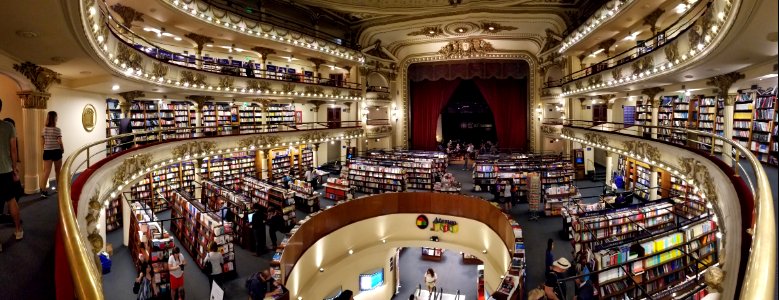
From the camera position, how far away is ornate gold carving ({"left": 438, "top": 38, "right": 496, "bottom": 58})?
62.8 feet

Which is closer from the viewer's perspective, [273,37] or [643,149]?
[643,149]

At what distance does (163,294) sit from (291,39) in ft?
34.3

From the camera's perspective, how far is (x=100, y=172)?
5.38m

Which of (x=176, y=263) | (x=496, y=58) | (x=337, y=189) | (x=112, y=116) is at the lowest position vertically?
(x=176, y=263)

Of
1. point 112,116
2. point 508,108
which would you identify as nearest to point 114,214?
point 112,116

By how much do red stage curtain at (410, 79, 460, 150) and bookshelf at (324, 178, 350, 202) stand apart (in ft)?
33.2

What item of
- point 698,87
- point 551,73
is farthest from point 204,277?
point 551,73

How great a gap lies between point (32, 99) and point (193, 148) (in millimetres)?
4144

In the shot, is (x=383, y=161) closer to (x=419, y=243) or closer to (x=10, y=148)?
(x=419, y=243)

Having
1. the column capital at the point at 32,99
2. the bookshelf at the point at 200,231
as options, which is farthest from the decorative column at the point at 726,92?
the column capital at the point at 32,99

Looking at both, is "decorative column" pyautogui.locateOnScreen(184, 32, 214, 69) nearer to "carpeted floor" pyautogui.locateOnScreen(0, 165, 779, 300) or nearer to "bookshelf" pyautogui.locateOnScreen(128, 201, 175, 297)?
"bookshelf" pyautogui.locateOnScreen(128, 201, 175, 297)

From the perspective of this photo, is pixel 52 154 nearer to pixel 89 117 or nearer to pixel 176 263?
pixel 176 263

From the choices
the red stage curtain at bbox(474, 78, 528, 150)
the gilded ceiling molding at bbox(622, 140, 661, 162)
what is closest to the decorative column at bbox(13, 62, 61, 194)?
the gilded ceiling molding at bbox(622, 140, 661, 162)

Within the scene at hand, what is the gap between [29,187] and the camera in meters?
5.77
